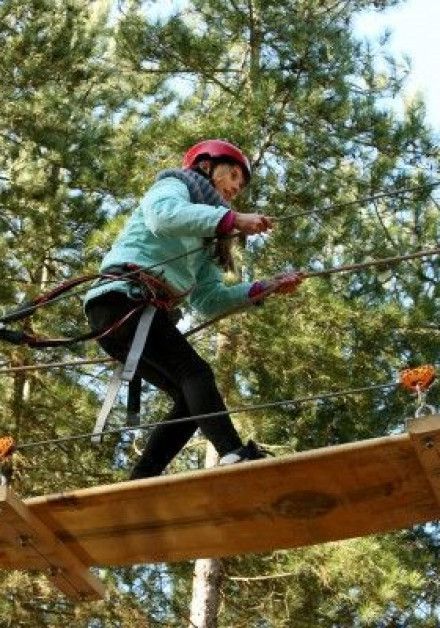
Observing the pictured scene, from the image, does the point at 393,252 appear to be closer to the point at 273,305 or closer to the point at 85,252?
the point at 273,305

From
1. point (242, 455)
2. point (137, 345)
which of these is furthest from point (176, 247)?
point (242, 455)

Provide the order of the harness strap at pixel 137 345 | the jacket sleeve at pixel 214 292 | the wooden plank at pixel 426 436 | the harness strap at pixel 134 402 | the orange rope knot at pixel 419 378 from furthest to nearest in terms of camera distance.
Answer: the jacket sleeve at pixel 214 292, the harness strap at pixel 134 402, the harness strap at pixel 137 345, the orange rope knot at pixel 419 378, the wooden plank at pixel 426 436

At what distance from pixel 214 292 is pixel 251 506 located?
95 cm

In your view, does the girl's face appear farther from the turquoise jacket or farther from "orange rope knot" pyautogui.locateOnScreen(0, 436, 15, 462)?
"orange rope knot" pyautogui.locateOnScreen(0, 436, 15, 462)

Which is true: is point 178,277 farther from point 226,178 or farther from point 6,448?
point 6,448

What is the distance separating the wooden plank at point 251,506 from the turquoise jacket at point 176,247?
2.36ft

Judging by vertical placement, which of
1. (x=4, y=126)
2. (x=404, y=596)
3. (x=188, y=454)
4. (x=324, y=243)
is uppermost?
(x=4, y=126)

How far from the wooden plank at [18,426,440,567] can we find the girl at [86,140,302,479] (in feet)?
0.62

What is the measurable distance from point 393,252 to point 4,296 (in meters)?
2.36

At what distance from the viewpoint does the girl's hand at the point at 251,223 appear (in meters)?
4.09

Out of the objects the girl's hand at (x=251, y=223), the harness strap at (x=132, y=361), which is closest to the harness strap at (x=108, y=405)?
the harness strap at (x=132, y=361)

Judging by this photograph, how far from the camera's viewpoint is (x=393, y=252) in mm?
8109

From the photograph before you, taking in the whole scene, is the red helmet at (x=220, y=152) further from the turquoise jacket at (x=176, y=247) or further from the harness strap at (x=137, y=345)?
the harness strap at (x=137, y=345)

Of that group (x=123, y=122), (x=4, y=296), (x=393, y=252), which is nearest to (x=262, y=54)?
(x=123, y=122)
